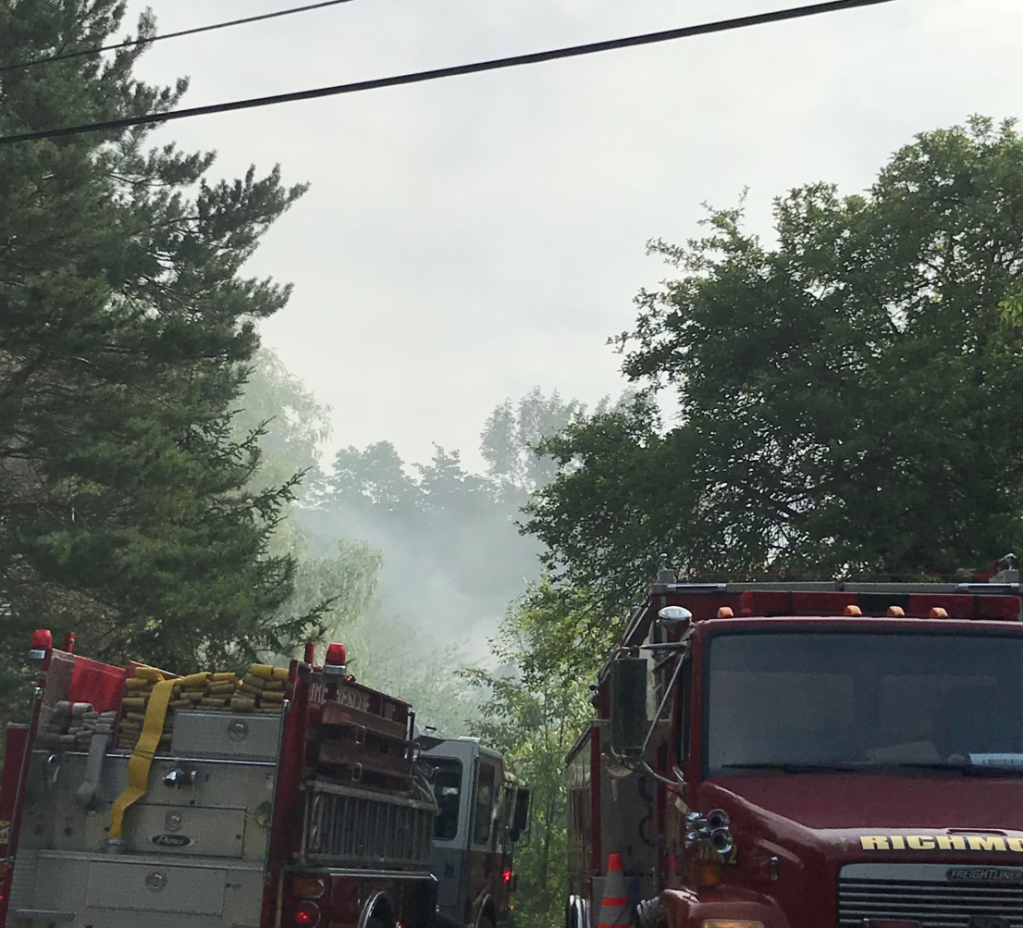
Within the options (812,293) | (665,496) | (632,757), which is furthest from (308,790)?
(812,293)

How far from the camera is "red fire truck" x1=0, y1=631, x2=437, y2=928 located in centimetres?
916

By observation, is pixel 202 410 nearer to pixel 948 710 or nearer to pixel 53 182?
pixel 53 182

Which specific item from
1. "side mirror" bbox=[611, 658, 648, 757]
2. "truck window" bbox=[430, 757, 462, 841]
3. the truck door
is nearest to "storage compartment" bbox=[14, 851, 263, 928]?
"side mirror" bbox=[611, 658, 648, 757]

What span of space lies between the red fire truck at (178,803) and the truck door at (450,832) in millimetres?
6261

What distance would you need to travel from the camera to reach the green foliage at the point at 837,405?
2423 centimetres

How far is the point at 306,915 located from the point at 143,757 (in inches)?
57.8

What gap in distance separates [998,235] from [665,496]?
26.1 ft

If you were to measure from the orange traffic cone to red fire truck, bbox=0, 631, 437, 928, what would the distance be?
1799 mm

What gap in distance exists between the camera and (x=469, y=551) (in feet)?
561

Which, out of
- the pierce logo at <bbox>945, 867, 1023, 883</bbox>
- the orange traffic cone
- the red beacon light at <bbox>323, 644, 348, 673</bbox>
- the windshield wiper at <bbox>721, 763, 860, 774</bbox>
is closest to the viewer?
the pierce logo at <bbox>945, 867, 1023, 883</bbox>

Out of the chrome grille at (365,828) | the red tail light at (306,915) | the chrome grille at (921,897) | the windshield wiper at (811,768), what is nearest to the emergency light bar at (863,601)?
the windshield wiper at (811,768)

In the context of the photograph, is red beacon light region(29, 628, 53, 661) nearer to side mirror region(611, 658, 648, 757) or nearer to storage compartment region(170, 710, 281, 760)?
storage compartment region(170, 710, 281, 760)

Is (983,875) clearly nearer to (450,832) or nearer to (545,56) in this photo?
(545,56)

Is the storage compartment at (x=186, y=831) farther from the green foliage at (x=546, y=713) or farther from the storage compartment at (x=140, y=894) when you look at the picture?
the green foliage at (x=546, y=713)
